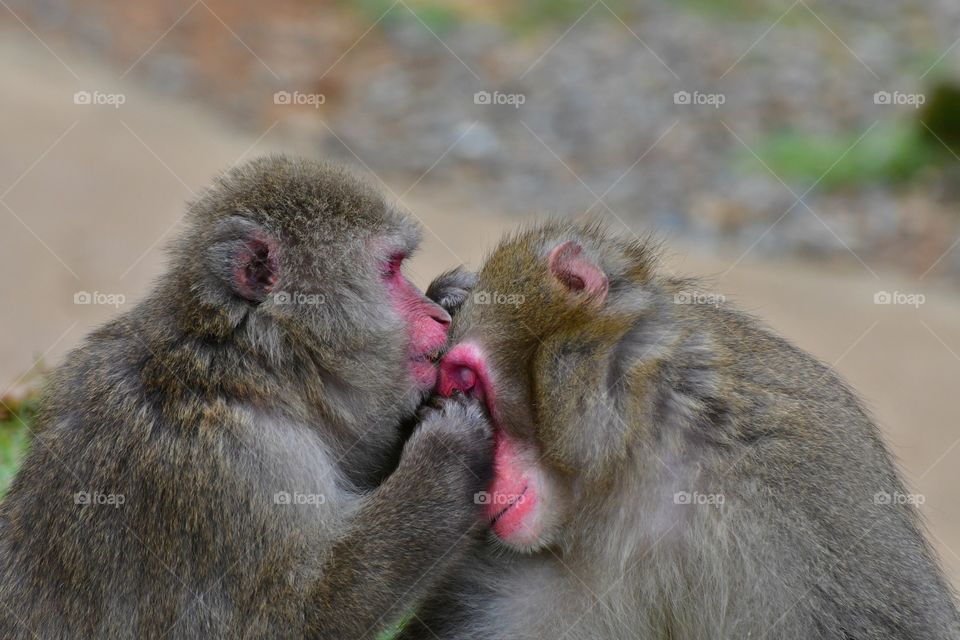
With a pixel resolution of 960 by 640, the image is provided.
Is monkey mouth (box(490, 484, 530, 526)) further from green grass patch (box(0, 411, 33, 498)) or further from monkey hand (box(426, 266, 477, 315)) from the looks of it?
green grass patch (box(0, 411, 33, 498))

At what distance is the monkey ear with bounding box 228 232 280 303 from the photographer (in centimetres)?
492

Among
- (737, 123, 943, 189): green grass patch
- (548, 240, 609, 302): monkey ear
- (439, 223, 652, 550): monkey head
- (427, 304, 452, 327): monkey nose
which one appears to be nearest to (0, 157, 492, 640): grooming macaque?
(427, 304, 452, 327): monkey nose

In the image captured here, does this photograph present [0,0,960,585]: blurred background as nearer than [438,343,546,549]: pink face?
No

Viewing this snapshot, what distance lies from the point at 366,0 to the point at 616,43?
12.9ft

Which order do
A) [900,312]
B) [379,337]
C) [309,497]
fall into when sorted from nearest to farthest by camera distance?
[309,497], [379,337], [900,312]

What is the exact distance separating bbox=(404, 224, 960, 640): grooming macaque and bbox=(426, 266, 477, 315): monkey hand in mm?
460

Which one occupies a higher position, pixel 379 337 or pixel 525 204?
pixel 525 204

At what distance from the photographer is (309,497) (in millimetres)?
4711

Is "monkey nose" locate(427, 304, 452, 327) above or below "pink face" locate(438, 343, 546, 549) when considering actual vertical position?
above

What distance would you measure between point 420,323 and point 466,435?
1.84 feet

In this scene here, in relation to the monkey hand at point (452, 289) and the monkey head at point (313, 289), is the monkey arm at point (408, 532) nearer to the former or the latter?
the monkey head at point (313, 289)

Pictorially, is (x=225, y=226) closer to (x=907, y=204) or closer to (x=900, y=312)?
(x=900, y=312)

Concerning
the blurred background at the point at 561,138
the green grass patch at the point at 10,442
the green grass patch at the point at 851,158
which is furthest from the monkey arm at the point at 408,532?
the green grass patch at the point at 851,158

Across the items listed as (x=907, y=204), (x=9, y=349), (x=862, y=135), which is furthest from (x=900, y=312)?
(x=9, y=349)
